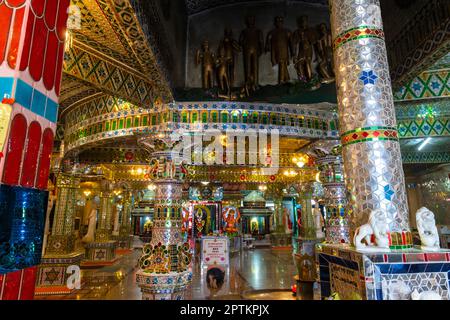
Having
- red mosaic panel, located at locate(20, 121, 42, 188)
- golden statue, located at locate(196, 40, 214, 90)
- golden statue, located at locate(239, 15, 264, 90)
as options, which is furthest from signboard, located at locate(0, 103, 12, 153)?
golden statue, located at locate(239, 15, 264, 90)

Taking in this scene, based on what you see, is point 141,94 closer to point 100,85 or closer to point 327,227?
point 100,85

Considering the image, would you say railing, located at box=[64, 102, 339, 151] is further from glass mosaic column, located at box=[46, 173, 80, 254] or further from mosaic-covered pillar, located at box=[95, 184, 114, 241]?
mosaic-covered pillar, located at box=[95, 184, 114, 241]

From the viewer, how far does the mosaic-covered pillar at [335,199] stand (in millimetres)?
6840

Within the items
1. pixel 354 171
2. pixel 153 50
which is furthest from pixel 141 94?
Answer: pixel 354 171

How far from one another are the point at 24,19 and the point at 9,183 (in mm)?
713

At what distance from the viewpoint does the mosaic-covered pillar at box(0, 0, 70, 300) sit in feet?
3.76

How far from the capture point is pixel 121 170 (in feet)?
42.8

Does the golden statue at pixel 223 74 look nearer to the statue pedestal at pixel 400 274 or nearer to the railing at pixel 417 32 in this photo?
the railing at pixel 417 32

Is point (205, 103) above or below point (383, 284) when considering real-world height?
above

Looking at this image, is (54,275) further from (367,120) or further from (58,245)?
(367,120)

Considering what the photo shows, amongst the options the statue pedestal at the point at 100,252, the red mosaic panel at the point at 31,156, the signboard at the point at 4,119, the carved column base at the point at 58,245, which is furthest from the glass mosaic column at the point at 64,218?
the signboard at the point at 4,119

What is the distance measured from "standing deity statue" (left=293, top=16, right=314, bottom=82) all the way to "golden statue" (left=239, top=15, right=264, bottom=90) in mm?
900

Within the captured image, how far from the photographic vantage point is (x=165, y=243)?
5.83 meters

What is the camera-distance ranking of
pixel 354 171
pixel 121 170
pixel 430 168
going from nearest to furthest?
pixel 354 171 → pixel 430 168 → pixel 121 170
